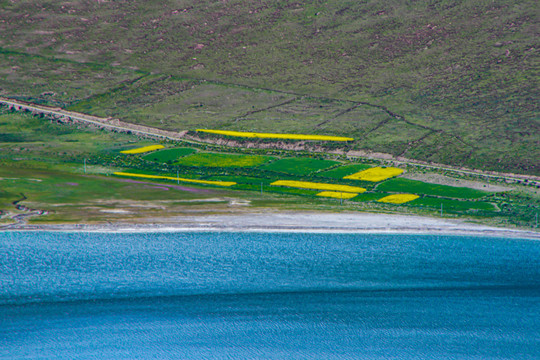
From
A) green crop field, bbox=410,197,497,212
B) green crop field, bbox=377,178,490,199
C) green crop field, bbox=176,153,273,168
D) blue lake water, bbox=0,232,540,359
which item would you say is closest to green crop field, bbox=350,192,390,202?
green crop field, bbox=377,178,490,199

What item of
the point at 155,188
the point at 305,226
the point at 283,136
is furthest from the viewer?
the point at 283,136

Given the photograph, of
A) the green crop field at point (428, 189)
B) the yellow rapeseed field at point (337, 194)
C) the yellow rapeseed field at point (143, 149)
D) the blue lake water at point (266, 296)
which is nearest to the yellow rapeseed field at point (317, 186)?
the yellow rapeseed field at point (337, 194)

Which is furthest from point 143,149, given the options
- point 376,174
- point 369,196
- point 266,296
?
point 266,296

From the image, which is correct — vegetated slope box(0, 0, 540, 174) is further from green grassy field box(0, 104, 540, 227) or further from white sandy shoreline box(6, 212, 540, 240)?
white sandy shoreline box(6, 212, 540, 240)

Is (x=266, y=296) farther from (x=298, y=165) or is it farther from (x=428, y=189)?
(x=298, y=165)

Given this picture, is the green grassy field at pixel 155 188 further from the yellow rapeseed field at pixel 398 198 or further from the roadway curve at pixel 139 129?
the roadway curve at pixel 139 129

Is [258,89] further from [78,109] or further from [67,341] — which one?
[67,341]
